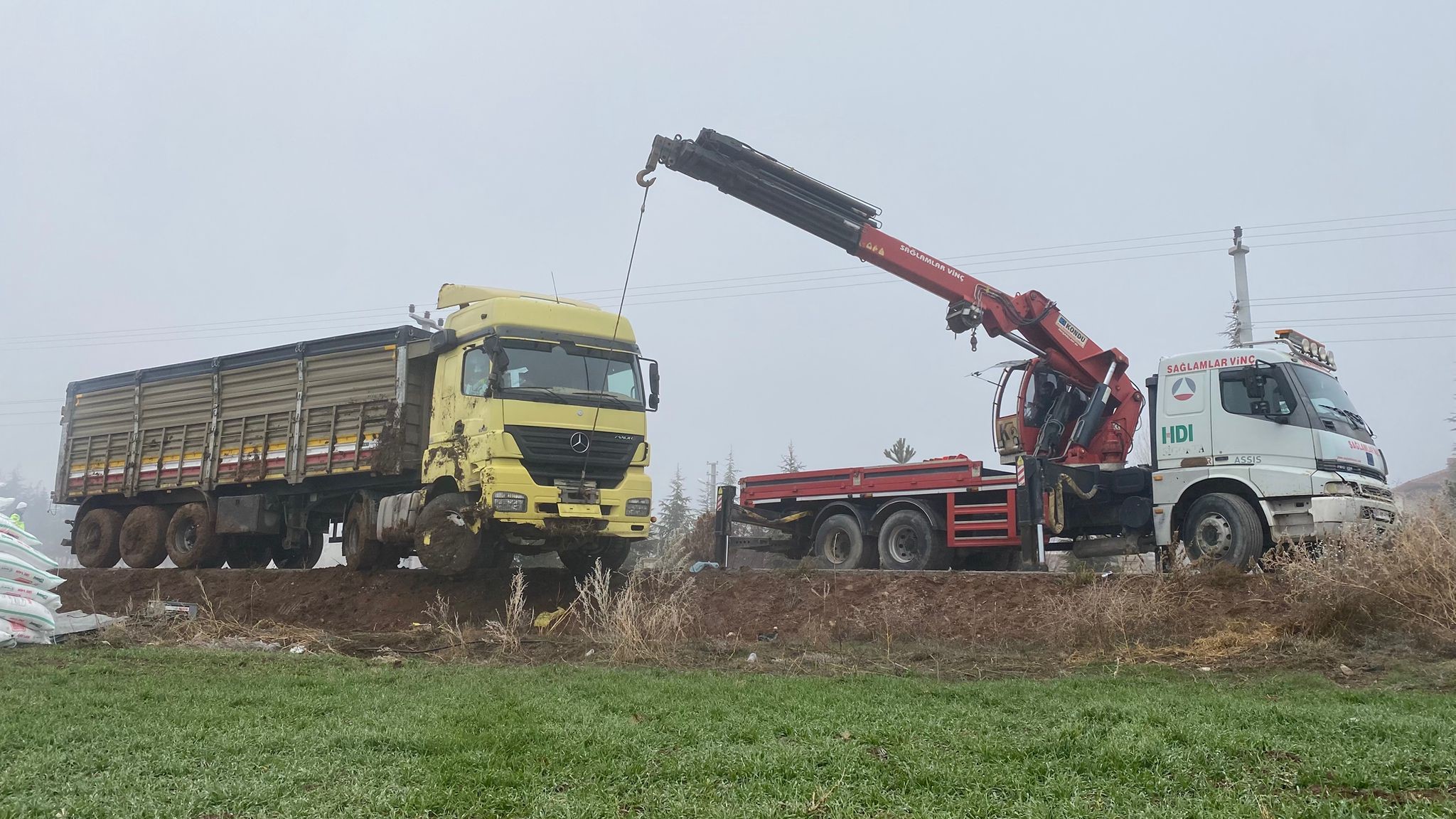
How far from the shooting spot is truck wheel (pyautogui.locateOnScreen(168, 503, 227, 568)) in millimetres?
16562

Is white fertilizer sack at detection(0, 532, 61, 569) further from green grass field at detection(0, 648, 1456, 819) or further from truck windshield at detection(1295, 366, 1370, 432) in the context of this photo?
truck windshield at detection(1295, 366, 1370, 432)

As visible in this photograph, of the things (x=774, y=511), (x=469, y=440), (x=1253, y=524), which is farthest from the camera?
(x=774, y=511)

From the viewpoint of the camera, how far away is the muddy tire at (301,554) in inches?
673

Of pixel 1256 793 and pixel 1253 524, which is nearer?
pixel 1256 793

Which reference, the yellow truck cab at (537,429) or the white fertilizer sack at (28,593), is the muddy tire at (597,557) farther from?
the white fertilizer sack at (28,593)

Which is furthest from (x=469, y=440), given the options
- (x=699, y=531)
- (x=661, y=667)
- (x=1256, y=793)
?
(x=1256, y=793)

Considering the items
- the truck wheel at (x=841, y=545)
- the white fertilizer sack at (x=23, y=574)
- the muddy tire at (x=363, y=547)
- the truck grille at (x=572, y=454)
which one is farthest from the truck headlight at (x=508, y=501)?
the truck wheel at (x=841, y=545)

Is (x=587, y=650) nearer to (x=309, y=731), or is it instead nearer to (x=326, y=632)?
(x=326, y=632)

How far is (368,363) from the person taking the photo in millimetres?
14234

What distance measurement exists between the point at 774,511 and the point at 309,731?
1109 cm

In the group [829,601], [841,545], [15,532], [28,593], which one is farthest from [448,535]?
[841,545]

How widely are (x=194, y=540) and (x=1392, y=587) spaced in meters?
16.7

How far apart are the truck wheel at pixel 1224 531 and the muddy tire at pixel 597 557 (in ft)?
23.2

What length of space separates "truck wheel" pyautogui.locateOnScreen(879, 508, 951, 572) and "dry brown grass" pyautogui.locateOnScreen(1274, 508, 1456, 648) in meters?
5.31
